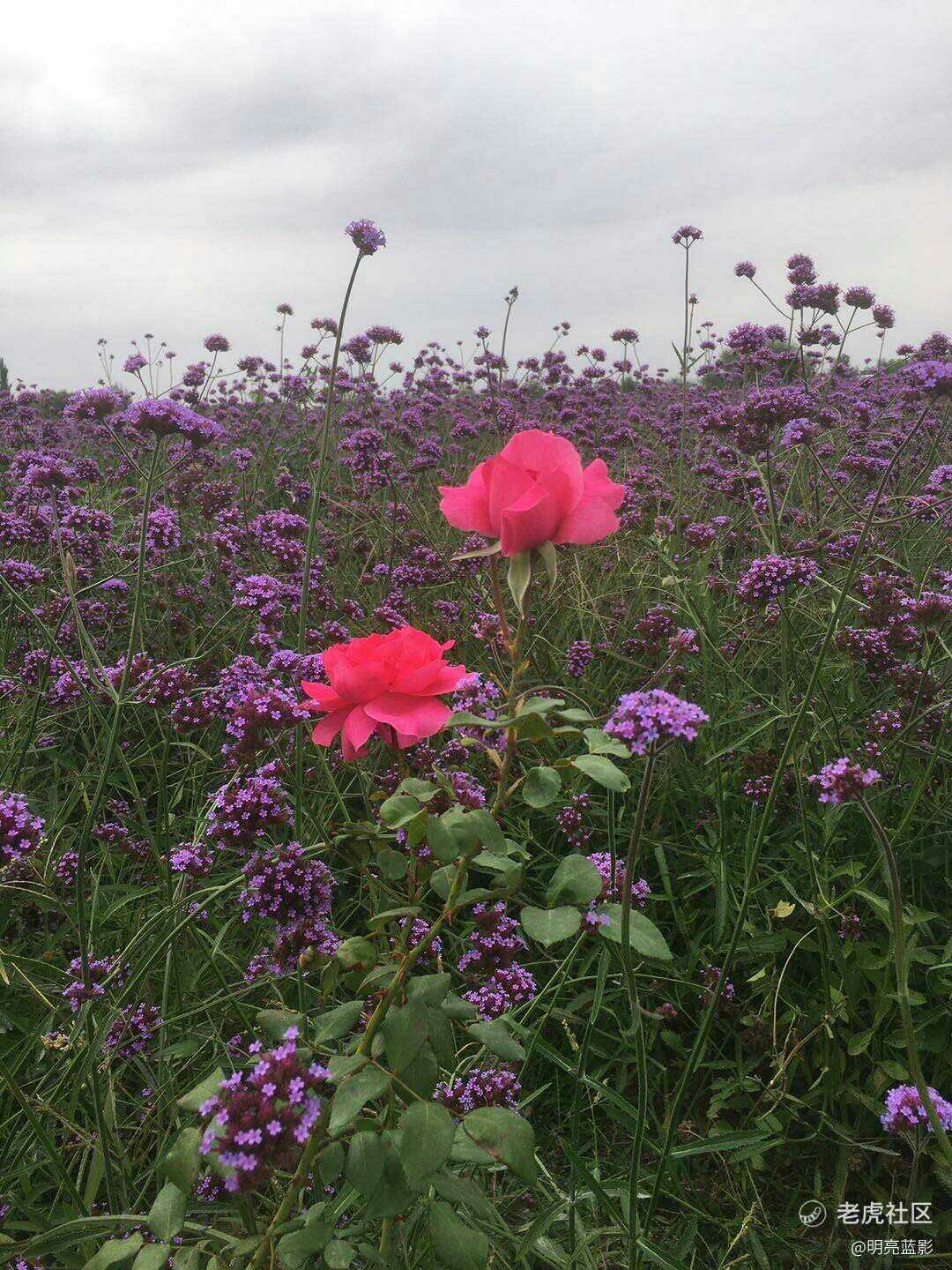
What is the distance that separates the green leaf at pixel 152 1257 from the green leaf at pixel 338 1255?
207 mm

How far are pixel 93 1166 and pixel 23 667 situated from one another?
203cm

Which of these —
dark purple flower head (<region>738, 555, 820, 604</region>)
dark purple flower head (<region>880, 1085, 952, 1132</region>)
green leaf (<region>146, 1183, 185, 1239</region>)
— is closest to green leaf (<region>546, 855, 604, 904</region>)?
green leaf (<region>146, 1183, 185, 1239</region>)

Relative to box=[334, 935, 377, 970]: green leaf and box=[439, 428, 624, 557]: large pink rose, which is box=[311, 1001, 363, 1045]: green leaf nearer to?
box=[334, 935, 377, 970]: green leaf

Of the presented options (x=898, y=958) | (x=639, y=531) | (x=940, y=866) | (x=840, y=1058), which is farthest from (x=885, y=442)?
(x=898, y=958)

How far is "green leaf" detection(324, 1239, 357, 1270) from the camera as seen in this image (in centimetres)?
94

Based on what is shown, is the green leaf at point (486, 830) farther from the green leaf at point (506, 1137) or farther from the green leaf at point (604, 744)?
the green leaf at point (506, 1137)

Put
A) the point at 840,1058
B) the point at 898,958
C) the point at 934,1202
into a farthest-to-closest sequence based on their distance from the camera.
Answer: the point at 840,1058 < the point at 934,1202 < the point at 898,958

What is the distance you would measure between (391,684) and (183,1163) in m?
0.64

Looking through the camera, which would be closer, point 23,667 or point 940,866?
point 940,866

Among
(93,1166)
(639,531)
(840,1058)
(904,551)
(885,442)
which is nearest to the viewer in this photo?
(93,1166)

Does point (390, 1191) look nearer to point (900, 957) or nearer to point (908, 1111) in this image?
point (900, 957)

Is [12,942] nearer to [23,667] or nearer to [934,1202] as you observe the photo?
[23,667]

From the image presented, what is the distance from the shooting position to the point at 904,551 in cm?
379

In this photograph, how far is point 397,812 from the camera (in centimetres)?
94
